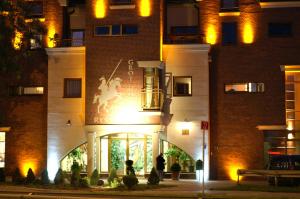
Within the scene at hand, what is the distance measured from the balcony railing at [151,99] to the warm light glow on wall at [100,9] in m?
5.40

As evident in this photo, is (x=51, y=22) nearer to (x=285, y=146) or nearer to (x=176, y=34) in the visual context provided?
(x=176, y=34)

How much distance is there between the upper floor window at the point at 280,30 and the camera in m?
40.2

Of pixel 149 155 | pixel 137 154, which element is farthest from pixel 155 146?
pixel 137 154

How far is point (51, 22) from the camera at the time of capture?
4225cm

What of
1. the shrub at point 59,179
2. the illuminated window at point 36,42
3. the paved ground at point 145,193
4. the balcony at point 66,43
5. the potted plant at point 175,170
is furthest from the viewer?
the illuminated window at point 36,42

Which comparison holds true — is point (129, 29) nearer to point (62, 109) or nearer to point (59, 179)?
point (62, 109)

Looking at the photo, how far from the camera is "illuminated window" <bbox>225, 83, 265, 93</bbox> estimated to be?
40125 millimetres

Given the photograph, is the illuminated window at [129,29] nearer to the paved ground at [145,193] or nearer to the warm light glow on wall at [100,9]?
the warm light glow on wall at [100,9]

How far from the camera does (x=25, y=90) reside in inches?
1667

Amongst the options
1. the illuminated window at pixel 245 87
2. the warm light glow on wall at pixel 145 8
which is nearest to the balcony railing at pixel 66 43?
the warm light glow on wall at pixel 145 8

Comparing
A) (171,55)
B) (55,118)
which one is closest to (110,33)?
(171,55)

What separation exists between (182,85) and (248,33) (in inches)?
207

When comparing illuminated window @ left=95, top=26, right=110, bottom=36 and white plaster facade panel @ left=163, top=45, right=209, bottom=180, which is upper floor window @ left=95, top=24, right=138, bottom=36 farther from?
white plaster facade panel @ left=163, top=45, right=209, bottom=180

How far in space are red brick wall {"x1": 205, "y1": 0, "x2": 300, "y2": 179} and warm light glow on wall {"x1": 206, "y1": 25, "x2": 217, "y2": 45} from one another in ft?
1.20
